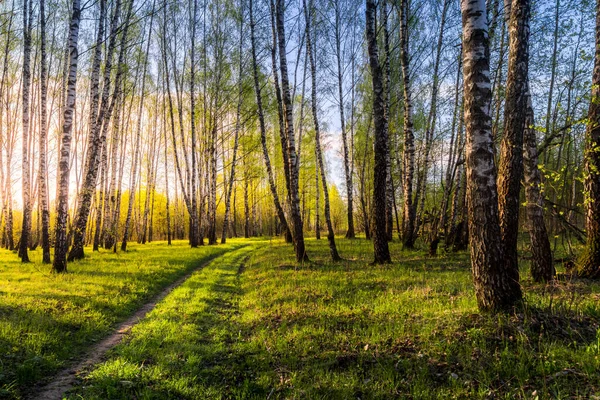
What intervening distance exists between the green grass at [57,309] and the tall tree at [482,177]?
20.7 ft

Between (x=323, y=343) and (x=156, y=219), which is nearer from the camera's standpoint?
(x=323, y=343)

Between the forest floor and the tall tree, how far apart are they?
1.25 ft

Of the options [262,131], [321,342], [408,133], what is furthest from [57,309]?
[262,131]

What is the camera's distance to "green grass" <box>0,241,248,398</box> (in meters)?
4.44

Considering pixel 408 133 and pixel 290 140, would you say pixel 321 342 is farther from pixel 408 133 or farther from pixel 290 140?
pixel 408 133

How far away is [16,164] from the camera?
27734 millimetres

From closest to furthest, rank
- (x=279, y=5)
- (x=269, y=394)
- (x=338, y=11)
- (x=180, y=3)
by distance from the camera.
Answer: (x=269, y=394) → (x=279, y=5) → (x=338, y=11) → (x=180, y=3)

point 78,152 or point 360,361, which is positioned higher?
point 78,152

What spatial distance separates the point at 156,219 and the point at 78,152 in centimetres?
3267

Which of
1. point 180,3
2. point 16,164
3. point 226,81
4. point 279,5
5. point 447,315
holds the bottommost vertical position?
point 447,315

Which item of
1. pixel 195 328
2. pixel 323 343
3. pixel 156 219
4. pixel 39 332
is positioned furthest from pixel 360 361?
pixel 156 219

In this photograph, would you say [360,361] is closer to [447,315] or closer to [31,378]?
[447,315]

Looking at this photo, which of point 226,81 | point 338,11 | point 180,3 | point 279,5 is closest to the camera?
point 279,5

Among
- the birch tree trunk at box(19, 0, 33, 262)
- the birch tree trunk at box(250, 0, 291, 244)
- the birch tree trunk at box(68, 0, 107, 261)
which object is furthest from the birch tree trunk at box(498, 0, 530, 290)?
the birch tree trunk at box(19, 0, 33, 262)
